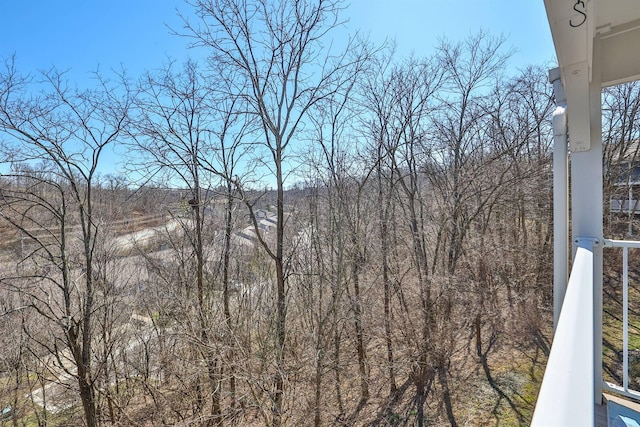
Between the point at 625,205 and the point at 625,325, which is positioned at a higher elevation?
the point at 625,205

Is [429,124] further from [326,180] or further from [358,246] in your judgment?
[358,246]

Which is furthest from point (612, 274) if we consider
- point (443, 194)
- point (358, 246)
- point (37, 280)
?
point (37, 280)

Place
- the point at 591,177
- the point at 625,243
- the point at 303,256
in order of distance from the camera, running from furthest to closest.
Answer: the point at 303,256 < the point at 591,177 < the point at 625,243

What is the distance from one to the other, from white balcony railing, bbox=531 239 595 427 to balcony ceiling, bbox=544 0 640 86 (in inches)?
33.3

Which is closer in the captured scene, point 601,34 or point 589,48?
point 589,48

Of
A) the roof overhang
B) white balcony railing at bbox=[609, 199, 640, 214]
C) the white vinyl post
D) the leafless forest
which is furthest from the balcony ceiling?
white balcony railing at bbox=[609, 199, 640, 214]

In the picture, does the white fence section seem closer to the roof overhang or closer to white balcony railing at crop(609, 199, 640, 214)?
the roof overhang

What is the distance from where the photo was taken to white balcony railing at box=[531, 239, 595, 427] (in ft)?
1.07

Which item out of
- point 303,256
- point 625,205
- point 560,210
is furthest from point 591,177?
point 625,205

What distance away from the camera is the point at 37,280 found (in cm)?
472

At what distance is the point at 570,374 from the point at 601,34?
1954 millimetres

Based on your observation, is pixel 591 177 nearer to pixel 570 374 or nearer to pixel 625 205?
pixel 570 374

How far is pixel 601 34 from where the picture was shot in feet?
5.19

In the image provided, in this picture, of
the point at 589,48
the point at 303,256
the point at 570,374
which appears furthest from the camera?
the point at 303,256
